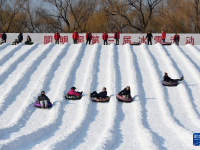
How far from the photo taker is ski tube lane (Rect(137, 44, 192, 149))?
1057 centimetres

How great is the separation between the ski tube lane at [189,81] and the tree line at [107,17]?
569 inches

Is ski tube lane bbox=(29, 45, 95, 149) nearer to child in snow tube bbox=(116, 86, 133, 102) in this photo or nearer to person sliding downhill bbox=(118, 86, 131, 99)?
child in snow tube bbox=(116, 86, 133, 102)

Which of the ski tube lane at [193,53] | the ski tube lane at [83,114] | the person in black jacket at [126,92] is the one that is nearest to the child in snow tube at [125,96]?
the person in black jacket at [126,92]

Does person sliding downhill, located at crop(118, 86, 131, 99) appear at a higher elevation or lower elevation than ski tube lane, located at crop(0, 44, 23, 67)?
lower

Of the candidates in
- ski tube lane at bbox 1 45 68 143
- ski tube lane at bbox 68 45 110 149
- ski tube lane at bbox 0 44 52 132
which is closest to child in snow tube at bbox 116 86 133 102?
ski tube lane at bbox 68 45 110 149

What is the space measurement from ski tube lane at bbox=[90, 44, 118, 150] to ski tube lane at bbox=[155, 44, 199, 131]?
2192mm

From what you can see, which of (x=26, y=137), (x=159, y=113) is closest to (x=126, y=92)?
(x=159, y=113)

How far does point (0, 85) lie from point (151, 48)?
9.51 m

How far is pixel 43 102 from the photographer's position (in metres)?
13.3

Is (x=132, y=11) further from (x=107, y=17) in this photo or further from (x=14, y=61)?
(x=14, y=61)

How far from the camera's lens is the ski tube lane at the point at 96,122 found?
33.9 ft

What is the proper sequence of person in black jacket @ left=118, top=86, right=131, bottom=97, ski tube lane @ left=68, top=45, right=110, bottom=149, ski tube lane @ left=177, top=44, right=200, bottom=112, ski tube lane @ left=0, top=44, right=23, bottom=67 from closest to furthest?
ski tube lane @ left=68, top=45, right=110, bottom=149
person in black jacket @ left=118, top=86, right=131, bottom=97
ski tube lane @ left=177, top=44, right=200, bottom=112
ski tube lane @ left=0, top=44, right=23, bottom=67

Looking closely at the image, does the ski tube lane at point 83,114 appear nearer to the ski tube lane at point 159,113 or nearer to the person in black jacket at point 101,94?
the person in black jacket at point 101,94

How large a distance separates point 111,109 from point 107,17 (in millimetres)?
26197
